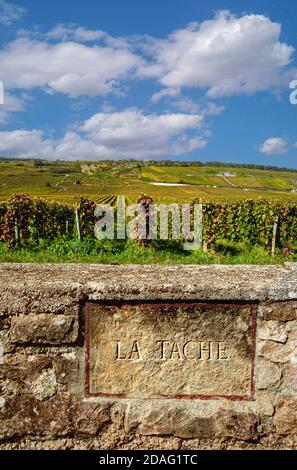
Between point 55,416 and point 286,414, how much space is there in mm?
1271

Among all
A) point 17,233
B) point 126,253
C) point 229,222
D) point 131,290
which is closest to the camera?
point 131,290

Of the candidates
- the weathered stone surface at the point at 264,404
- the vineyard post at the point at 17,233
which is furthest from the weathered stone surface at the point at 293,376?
the vineyard post at the point at 17,233

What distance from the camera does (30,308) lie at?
7.32ft

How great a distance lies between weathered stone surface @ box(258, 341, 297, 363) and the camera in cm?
223

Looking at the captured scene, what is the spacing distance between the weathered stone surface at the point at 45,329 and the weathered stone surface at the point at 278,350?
104cm

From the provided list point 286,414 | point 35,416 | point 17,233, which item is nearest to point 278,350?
point 286,414

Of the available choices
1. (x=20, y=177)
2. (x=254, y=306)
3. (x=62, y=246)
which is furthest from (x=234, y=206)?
(x=20, y=177)

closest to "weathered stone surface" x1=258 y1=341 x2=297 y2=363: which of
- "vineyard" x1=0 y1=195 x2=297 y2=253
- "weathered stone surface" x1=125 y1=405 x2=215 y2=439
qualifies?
"weathered stone surface" x1=125 y1=405 x2=215 y2=439

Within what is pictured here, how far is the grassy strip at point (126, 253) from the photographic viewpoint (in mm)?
10523

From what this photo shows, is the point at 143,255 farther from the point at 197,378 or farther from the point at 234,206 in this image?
the point at 197,378

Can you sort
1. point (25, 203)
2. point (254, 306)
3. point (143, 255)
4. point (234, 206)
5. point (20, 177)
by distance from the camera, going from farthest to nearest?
point (20, 177), point (234, 206), point (25, 203), point (143, 255), point (254, 306)

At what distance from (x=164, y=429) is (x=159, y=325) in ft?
1.89

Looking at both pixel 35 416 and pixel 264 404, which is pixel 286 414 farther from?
pixel 35 416

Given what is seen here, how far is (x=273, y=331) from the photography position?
87.7 inches
